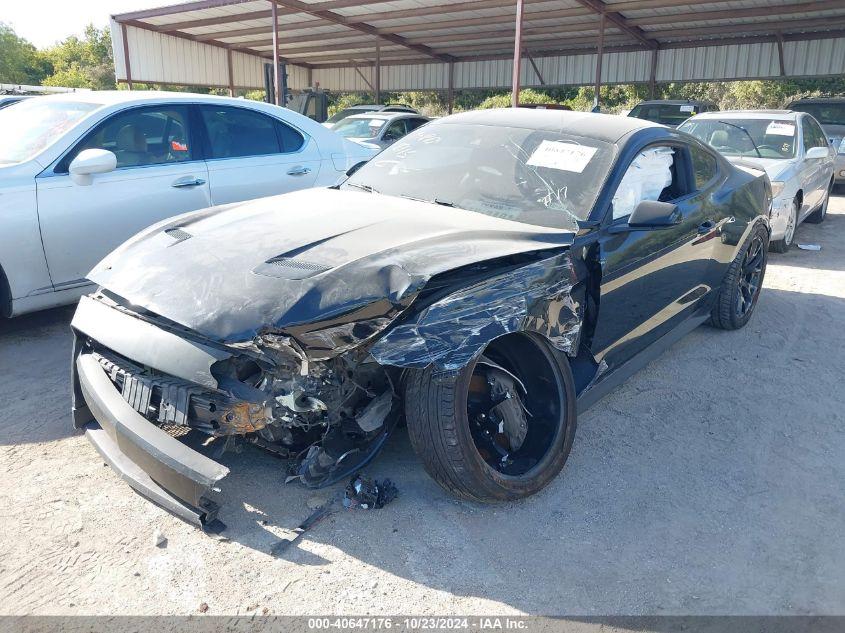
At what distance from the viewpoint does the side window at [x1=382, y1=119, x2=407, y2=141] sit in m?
12.1

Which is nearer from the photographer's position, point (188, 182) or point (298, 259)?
point (298, 259)

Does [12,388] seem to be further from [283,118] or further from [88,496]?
[283,118]

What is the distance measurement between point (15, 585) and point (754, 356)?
443cm

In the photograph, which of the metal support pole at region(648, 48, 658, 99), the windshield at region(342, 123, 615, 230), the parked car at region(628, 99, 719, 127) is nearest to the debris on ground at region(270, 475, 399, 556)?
the windshield at region(342, 123, 615, 230)

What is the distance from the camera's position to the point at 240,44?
Result: 2239 cm

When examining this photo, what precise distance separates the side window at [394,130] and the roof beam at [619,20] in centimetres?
513

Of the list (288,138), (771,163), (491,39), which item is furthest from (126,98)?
(491,39)

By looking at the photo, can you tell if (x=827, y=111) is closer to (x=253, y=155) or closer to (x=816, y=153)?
(x=816, y=153)

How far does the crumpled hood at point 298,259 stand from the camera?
7.72ft

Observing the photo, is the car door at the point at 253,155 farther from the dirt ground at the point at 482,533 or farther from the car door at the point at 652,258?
the car door at the point at 652,258

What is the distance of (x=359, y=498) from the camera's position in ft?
9.02

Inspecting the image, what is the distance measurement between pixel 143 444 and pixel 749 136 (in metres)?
8.09

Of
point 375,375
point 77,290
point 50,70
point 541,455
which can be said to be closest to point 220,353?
point 375,375

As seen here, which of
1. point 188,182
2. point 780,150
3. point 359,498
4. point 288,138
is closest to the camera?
point 359,498
